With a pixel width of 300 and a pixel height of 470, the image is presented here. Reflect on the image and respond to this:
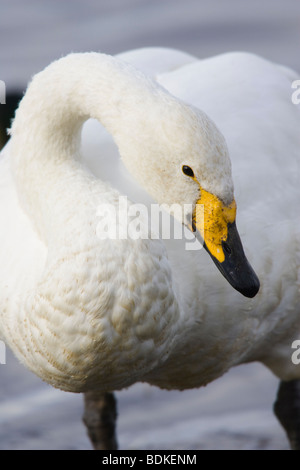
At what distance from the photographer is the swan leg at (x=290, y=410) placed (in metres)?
4.12

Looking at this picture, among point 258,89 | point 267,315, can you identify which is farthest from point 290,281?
point 258,89

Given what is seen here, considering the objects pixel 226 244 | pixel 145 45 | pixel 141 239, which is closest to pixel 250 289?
pixel 226 244

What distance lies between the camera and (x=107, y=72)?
2.78m

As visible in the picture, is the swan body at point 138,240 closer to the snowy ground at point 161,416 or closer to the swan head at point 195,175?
the swan head at point 195,175

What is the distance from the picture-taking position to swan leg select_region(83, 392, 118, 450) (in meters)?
4.23

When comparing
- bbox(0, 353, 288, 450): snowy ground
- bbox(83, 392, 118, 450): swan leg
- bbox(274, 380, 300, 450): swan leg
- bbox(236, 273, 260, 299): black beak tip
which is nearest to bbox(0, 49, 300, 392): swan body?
bbox(236, 273, 260, 299): black beak tip

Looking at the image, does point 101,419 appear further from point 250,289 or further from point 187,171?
point 187,171

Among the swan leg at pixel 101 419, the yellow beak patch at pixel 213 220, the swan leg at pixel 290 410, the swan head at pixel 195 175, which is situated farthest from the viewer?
the swan leg at pixel 101 419

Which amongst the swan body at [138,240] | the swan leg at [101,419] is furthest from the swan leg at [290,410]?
the swan leg at [101,419]

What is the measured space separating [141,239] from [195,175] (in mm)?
278

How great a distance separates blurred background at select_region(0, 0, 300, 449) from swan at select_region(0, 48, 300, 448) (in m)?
0.58

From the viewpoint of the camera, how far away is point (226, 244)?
2787 millimetres

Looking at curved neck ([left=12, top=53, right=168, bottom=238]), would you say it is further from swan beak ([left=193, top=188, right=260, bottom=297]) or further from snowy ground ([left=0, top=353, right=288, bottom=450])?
snowy ground ([left=0, top=353, right=288, bottom=450])

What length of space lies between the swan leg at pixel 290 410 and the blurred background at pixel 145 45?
0.07 meters
